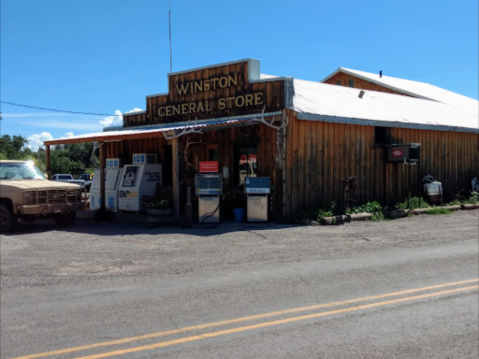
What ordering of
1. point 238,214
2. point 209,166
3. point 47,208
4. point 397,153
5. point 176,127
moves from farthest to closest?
point 397,153 < point 176,127 < point 209,166 < point 238,214 < point 47,208

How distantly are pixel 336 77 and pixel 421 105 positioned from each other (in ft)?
33.5

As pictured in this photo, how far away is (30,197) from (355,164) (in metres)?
9.98

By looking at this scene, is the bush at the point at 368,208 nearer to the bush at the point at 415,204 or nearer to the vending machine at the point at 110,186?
the bush at the point at 415,204

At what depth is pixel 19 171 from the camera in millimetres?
14328

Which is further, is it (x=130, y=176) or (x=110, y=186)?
(x=110, y=186)

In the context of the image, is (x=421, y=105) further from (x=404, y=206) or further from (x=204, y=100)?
(x=204, y=100)

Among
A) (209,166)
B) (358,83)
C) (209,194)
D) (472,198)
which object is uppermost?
(358,83)

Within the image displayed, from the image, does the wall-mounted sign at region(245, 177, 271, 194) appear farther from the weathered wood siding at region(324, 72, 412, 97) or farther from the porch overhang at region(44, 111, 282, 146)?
the weathered wood siding at region(324, 72, 412, 97)

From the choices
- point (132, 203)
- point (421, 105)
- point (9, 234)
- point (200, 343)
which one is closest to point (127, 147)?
point (132, 203)

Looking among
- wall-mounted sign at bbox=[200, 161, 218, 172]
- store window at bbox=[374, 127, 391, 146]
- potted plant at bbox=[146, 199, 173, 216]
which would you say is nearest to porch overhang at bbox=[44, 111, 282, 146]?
wall-mounted sign at bbox=[200, 161, 218, 172]

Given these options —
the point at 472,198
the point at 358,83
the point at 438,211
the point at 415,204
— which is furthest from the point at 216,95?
the point at 358,83

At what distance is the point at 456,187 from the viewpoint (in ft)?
66.9

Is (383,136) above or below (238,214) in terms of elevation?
above

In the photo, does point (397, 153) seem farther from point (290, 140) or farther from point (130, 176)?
point (130, 176)
